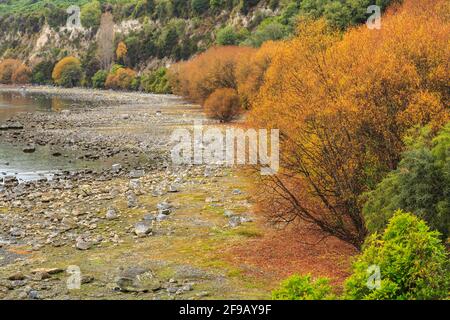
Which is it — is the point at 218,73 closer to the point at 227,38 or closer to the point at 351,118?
the point at 227,38

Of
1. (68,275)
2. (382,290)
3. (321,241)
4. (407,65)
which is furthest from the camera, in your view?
Result: (321,241)

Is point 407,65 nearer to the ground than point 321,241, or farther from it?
farther from it

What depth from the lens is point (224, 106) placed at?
7262cm

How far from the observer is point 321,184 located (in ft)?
72.9

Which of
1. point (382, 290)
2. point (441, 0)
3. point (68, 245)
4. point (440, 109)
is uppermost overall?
point (441, 0)

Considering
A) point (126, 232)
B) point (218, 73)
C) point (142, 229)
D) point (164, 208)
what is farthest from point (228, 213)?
point (218, 73)

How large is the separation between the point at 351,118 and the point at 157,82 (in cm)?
14001

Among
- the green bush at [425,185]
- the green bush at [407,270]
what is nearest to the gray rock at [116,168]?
the green bush at [425,185]

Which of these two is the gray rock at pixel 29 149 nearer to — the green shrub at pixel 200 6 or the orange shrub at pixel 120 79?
the orange shrub at pixel 120 79

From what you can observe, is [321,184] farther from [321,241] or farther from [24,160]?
[24,160]

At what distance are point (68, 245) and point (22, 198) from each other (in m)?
10.2

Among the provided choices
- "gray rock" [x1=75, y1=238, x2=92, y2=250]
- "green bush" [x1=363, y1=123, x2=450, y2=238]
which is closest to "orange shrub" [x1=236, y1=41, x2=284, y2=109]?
"gray rock" [x1=75, y1=238, x2=92, y2=250]

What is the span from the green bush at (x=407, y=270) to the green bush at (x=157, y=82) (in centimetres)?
13854
